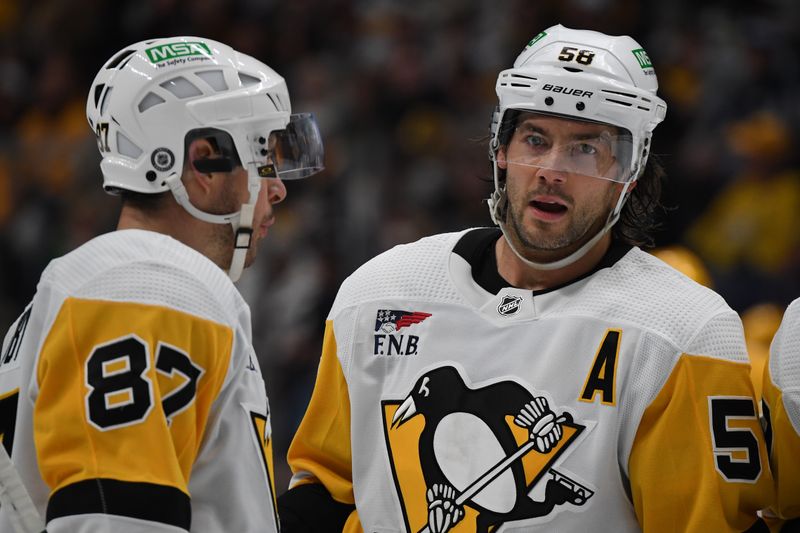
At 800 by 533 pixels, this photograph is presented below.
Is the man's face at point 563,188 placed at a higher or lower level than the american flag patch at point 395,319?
higher

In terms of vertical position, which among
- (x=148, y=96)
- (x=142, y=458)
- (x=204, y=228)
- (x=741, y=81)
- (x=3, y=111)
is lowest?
(x=3, y=111)

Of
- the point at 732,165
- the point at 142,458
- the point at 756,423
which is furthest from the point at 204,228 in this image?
the point at 732,165

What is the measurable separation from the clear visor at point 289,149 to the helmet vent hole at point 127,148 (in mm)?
217

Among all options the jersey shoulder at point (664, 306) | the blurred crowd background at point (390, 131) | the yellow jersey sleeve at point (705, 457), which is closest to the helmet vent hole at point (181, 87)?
the jersey shoulder at point (664, 306)

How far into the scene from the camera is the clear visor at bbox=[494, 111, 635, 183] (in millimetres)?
2562

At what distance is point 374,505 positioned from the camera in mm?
2555

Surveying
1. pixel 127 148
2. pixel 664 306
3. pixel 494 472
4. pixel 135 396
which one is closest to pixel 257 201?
pixel 127 148

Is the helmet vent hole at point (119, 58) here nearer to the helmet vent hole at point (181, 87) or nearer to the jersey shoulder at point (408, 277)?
the helmet vent hole at point (181, 87)

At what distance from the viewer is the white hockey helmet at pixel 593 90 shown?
2.52m

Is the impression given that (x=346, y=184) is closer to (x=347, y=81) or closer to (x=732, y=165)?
(x=347, y=81)

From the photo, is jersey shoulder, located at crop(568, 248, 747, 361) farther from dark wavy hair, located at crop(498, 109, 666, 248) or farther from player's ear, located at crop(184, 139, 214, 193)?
player's ear, located at crop(184, 139, 214, 193)

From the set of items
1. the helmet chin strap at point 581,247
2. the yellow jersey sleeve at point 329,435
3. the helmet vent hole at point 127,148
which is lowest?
the yellow jersey sleeve at point 329,435

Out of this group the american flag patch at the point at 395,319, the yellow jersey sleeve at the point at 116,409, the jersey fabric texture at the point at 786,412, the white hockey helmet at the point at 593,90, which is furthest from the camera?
the american flag patch at the point at 395,319

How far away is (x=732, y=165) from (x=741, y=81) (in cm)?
43
